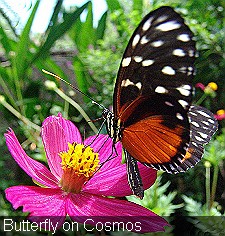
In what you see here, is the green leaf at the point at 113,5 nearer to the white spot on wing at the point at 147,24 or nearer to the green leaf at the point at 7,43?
the green leaf at the point at 7,43

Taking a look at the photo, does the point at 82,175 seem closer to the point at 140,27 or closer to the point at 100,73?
the point at 140,27

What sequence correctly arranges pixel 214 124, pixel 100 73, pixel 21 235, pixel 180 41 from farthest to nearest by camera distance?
1. pixel 100 73
2. pixel 21 235
3. pixel 214 124
4. pixel 180 41

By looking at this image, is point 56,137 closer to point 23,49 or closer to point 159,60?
point 159,60

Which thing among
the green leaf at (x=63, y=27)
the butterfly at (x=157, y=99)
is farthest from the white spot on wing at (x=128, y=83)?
the green leaf at (x=63, y=27)

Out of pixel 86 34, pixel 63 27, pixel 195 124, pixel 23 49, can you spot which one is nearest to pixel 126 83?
pixel 195 124

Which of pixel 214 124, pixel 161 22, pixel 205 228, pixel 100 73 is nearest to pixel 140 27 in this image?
pixel 161 22
